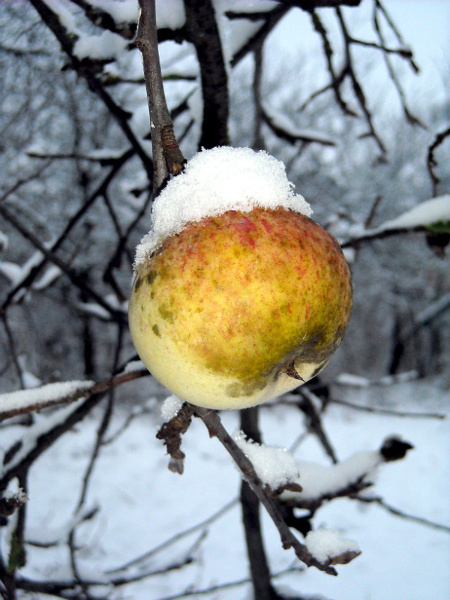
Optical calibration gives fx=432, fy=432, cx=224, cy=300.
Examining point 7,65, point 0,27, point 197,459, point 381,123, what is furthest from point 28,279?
point 381,123

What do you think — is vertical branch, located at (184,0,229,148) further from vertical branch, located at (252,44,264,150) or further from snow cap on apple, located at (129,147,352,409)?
vertical branch, located at (252,44,264,150)

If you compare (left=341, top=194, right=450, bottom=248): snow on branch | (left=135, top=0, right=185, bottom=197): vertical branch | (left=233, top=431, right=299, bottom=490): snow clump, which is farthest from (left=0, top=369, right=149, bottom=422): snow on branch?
(left=341, top=194, right=450, bottom=248): snow on branch

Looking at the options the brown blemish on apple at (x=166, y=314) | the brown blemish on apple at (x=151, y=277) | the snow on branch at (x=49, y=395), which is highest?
the brown blemish on apple at (x=151, y=277)

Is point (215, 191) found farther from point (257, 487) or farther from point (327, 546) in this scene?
point (327, 546)

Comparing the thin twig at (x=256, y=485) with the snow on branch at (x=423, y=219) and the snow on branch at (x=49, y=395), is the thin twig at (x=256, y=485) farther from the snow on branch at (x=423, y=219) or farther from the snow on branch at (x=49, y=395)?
the snow on branch at (x=423, y=219)

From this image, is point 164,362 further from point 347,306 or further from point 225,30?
point 225,30

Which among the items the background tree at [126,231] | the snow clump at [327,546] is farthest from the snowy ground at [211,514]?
the snow clump at [327,546]

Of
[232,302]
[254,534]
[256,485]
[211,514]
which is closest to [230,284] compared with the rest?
[232,302]

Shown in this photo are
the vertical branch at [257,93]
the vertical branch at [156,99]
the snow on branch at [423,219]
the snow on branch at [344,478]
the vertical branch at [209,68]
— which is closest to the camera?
the vertical branch at [156,99]
